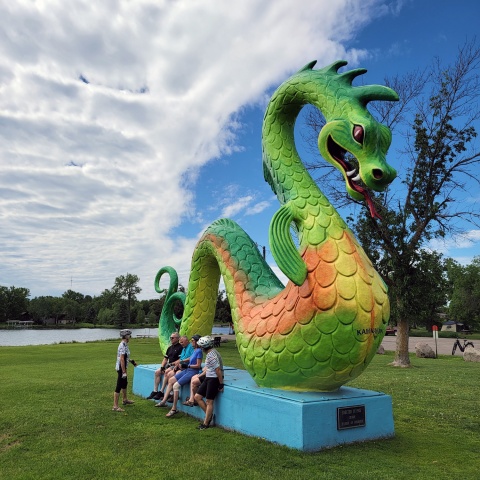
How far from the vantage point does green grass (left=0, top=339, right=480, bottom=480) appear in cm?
386

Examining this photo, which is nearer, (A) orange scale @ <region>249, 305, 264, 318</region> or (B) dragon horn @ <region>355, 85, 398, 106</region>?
(B) dragon horn @ <region>355, 85, 398, 106</region>

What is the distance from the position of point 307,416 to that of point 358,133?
2.92 meters

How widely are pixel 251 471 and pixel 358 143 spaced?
3317 mm

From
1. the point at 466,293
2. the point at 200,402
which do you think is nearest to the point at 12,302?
the point at 466,293

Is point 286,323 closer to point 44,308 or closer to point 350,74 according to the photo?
point 350,74

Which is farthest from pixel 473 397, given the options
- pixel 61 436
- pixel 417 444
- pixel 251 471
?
pixel 61 436

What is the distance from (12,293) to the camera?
2655 inches

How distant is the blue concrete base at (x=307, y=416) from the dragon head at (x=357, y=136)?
2.02 metres

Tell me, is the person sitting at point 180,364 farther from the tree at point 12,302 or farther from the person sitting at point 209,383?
the tree at point 12,302

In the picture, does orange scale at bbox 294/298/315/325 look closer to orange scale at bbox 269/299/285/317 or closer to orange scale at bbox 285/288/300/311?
orange scale at bbox 285/288/300/311

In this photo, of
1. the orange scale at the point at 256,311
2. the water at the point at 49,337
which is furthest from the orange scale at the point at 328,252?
the water at the point at 49,337

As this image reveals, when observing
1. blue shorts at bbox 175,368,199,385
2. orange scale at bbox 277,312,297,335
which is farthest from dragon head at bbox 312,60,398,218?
blue shorts at bbox 175,368,199,385

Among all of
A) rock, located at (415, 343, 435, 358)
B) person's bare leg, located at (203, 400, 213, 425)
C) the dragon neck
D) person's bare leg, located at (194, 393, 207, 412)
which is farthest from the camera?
rock, located at (415, 343, 435, 358)

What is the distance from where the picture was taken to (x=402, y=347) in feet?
44.6
